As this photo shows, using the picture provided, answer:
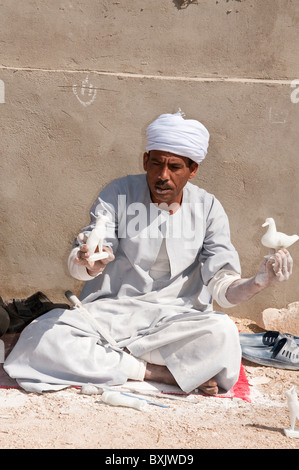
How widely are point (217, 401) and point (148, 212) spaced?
1.28 m

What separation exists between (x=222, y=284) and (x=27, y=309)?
1786 mm

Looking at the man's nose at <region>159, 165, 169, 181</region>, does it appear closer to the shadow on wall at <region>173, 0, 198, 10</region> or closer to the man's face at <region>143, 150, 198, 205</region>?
the man's face at <region>143, 150, 198, 205</region>

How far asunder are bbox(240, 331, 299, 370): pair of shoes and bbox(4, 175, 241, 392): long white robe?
2.30 feet

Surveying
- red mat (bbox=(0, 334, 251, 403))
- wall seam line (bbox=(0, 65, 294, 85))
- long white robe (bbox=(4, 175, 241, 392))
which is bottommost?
red mat (bbox=(0, 334, 251, 403))

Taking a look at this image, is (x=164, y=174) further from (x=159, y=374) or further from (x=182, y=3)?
(x=182, y=3)

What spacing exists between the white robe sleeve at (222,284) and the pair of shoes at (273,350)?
2.80 feet

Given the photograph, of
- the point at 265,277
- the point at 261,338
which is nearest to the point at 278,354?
the point at 261,338

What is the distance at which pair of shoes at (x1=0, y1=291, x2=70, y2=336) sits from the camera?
16.5 feet

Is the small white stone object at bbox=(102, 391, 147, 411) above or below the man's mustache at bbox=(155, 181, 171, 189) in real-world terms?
below

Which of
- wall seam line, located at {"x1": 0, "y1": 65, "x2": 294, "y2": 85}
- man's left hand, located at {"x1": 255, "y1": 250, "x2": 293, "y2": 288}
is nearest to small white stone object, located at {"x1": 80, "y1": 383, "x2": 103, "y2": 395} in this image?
man's left hand, located at {"x1": 255, "y1": 250, "x2": 293, "y2": 288}

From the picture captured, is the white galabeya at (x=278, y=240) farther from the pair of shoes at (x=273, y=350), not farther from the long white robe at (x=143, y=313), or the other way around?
the pair of shoes at (x=273, y=350)

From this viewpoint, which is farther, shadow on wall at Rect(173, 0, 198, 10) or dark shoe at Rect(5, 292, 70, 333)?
shadow on wall at Rect(173, 0, 198, 10)

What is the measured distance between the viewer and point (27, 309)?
520 centimetres

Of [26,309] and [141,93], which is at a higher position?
[141,93]
